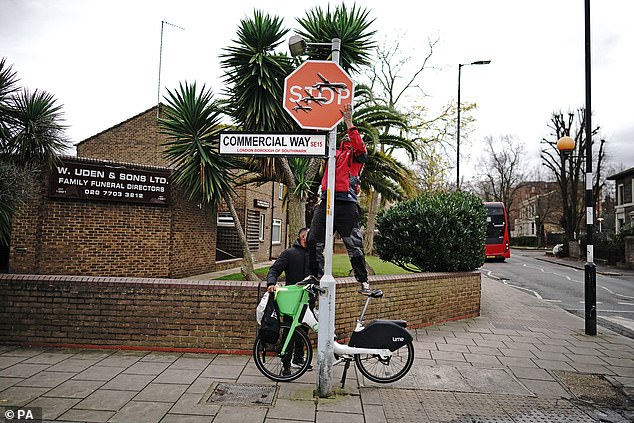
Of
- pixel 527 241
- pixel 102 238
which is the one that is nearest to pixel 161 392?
pixel 102 238

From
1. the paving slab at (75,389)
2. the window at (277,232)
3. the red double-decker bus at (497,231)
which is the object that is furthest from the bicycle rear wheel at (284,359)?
the red double-decker bus at (497,231)

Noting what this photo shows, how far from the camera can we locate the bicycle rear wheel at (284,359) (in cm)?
504

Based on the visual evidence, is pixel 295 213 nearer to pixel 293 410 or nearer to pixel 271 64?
pixel 271 64

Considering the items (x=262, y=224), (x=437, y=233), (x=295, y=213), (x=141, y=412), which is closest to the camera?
(x=141, y=412)

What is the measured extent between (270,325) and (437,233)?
524cm

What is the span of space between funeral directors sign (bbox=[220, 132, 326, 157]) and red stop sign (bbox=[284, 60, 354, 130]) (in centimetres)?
15

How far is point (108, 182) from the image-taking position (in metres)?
12.0

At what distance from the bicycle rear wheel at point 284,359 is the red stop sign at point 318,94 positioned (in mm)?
2351

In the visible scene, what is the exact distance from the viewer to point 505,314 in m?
10.1

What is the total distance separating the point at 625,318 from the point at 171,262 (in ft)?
38.8

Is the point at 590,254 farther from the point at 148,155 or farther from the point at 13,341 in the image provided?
the point at 148,155

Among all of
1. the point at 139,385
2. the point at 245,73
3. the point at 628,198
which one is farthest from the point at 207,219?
the point at 628,198

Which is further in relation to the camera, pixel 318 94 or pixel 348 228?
pixel 348 228

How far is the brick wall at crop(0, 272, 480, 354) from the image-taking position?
6.04 meters
